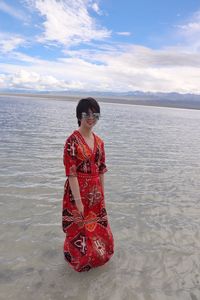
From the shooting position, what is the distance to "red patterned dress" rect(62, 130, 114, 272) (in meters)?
3.61

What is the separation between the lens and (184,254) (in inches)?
174

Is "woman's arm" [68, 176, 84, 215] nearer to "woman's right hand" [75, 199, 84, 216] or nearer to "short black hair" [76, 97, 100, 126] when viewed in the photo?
"woman's right hand" [75, 199, 84, 216]

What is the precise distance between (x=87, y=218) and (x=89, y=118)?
1.22m

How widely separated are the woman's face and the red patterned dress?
0.13m

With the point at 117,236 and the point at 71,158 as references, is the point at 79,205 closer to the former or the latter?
the point at 71,158

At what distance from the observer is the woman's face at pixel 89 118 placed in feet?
11.5

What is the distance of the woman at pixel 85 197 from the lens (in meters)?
3.50

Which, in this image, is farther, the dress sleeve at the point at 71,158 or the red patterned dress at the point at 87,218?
the red patterned dress at the point at 87,218

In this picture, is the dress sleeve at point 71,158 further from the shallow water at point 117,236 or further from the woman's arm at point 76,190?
the shallow water at point 117,236

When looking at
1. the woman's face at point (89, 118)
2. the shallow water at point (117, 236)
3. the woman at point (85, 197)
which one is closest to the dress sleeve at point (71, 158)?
the woman at point (85, 197)

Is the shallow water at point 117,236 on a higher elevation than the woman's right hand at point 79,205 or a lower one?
lower

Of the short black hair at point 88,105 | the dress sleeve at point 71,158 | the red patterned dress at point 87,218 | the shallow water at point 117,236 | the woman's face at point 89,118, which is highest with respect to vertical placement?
the short black hair at point 88,105

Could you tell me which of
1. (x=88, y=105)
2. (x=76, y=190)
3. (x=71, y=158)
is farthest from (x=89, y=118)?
(x=76, y=190)

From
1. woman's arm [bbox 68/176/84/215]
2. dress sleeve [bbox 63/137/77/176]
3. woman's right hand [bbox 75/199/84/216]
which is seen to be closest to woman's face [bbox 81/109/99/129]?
dress sleeve [bbox 63/137/77/176]
